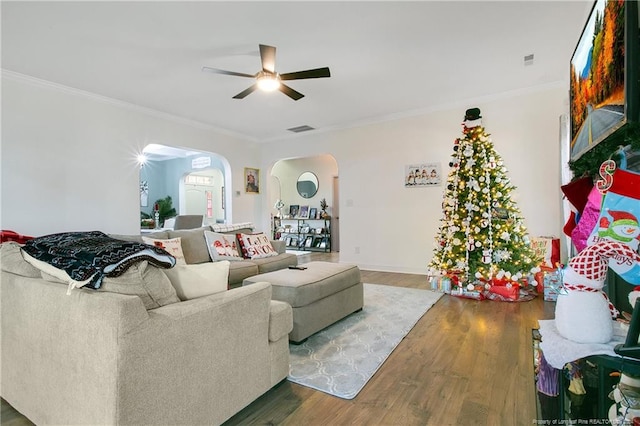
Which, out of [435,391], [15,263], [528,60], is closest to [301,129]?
[528,60]

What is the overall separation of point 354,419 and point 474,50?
3519 mm

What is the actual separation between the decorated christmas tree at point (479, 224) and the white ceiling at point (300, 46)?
85 cm

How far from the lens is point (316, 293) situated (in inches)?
102

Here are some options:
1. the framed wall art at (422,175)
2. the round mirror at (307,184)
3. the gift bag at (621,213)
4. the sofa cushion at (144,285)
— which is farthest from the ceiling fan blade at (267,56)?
the round mirror at (307,184)

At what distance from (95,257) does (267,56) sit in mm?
2254

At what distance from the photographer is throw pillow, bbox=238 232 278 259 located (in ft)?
13.7

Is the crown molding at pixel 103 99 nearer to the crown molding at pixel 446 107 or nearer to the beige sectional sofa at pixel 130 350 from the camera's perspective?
the crown molding at pixel 446 107

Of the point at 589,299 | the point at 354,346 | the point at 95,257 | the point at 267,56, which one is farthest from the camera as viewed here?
the point at 267,56

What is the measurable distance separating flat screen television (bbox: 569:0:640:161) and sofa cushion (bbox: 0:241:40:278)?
277 centimetres

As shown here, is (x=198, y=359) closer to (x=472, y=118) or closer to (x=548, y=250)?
(x=472, y=118)

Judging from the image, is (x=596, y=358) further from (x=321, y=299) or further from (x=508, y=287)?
(x=508, y=287)

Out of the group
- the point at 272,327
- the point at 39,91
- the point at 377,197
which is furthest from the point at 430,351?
the point at 39,91

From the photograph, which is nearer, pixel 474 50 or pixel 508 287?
pixel 474 50

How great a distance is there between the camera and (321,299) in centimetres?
269
